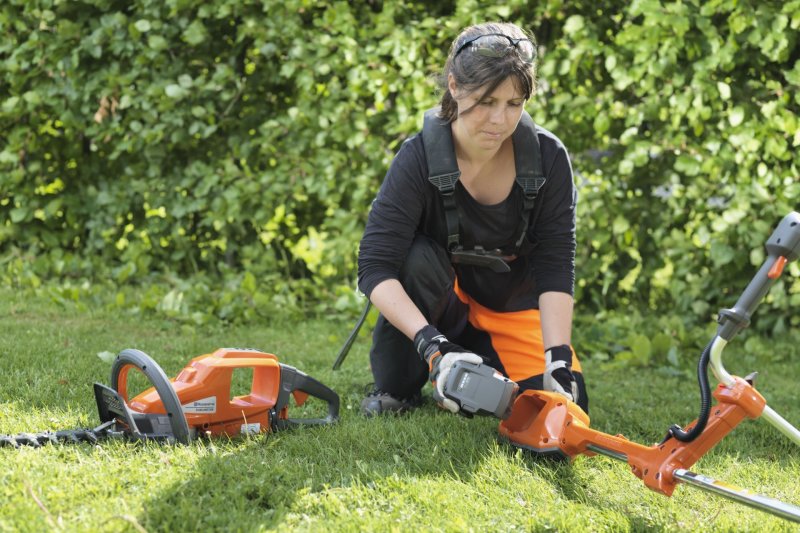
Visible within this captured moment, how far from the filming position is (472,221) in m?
3.31

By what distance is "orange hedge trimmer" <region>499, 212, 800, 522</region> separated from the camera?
7.31 feet

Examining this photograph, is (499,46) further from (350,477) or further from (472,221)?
(350,477)

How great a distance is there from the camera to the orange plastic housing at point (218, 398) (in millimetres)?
2869

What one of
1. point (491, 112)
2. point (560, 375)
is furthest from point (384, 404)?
point (491, 112)

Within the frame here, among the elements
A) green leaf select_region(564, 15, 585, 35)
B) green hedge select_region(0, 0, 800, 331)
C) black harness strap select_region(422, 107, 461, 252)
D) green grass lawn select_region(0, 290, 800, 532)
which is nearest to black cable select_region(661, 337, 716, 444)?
green grass lawn select_region(0, 290, 800, 532)

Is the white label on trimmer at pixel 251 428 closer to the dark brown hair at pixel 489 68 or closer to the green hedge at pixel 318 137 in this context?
the dark brown hair at pixel 489 68

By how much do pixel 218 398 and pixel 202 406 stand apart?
55 millimetres

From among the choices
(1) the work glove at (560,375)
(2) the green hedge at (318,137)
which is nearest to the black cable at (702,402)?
Answer: (1) the work glove at (560,375)

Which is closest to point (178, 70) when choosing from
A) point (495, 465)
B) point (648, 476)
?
point (495, 465)

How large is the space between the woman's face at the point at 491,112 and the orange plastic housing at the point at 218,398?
992 millimetres

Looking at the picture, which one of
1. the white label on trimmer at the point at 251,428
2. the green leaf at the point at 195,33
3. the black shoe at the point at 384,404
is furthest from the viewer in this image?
the green leaf at the point at 195,33

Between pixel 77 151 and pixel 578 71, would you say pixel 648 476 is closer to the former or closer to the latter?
pixel 578 71

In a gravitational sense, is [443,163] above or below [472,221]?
above

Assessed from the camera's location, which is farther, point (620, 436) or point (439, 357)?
point (439, 357)
